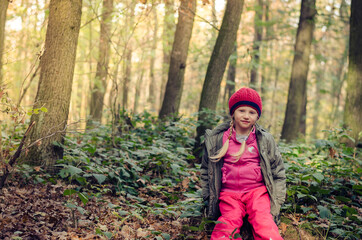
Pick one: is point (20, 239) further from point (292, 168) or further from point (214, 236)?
point (292, 168)

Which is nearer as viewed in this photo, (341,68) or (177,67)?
(177,67)

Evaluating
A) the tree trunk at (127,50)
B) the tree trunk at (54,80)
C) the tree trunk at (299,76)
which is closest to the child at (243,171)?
the tree trunk at (54,80)

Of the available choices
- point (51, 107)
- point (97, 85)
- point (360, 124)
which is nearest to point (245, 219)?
point (51, 107)

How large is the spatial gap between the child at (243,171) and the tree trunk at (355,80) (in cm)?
522

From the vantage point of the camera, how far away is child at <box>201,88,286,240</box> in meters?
3.51

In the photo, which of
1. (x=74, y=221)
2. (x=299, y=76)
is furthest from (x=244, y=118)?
(x=299, y=76)

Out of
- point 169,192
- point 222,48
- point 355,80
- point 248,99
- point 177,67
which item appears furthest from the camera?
point 177,67

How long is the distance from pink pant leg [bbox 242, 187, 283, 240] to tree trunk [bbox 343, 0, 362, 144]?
543 centimetres

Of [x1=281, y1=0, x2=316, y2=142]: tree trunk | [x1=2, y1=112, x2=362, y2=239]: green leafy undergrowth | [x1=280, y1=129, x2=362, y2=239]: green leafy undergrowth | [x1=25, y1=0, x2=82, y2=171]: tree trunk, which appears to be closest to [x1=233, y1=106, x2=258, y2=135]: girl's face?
[x1=2, y1=112, x2=362, y2=239]: green leafy undergrowth

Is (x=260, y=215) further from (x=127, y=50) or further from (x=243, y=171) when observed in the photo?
(x=127, y=50)

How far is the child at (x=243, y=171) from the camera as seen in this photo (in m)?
3.51

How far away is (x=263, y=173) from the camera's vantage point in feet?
11.8

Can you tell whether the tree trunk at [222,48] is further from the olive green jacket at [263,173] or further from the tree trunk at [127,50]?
the olive green jacket at [263,173]

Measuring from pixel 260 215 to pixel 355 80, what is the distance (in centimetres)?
617
